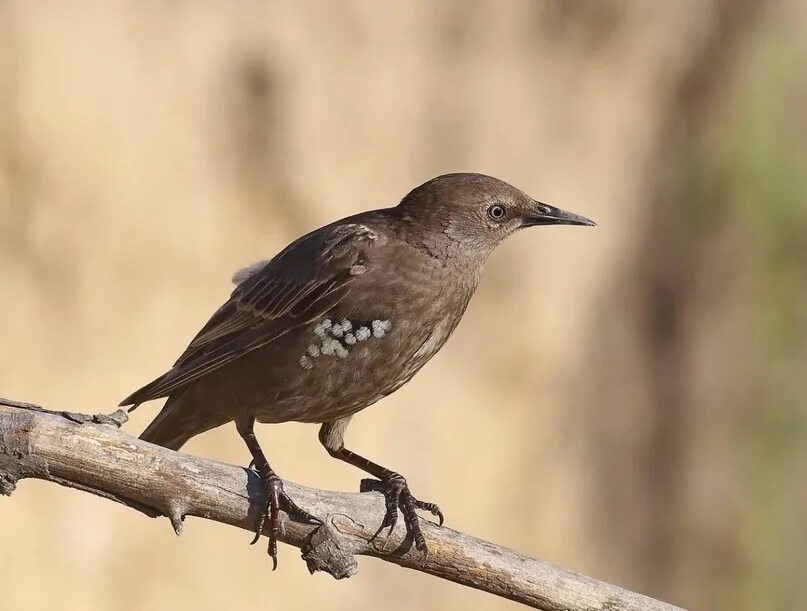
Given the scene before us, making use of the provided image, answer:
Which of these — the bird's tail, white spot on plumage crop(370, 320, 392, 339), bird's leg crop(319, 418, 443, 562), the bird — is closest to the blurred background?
the bird's tail

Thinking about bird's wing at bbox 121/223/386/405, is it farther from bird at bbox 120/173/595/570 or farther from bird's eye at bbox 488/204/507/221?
bird's eye at bbox 488/204/507/221

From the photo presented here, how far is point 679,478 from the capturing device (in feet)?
33.1

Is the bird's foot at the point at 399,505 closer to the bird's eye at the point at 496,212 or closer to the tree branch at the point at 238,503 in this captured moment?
the tree branch at the point at 238,503

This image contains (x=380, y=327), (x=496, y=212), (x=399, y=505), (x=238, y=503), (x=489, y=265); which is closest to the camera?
(x=238, y=503)

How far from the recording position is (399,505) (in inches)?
172

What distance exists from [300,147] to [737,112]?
3759 millimetres

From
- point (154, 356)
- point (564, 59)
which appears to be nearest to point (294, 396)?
point (154, 356)

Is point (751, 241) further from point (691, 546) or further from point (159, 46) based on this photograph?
point (159, 46)

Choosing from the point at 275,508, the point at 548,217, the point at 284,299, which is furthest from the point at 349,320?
the point at 548,217

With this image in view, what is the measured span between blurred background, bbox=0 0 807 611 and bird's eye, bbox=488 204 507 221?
3.30 metres

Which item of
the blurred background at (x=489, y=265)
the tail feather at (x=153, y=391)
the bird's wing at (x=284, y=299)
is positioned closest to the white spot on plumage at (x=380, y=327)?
the bird's wing at (x=284, y=299)

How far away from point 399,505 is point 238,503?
1.95 ft

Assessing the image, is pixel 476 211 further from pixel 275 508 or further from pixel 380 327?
pixel 275 508

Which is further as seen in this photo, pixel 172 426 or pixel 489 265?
pixel 489 265
